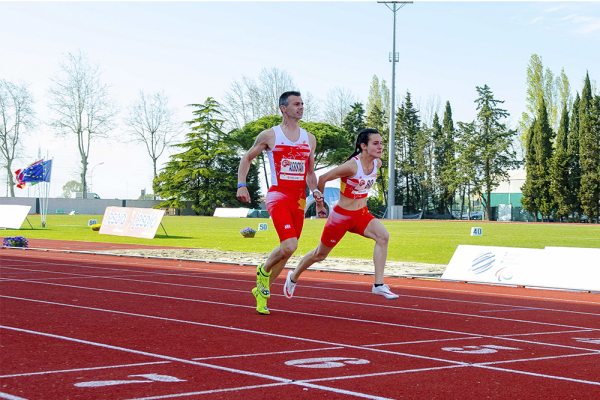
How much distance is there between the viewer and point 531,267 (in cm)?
1183

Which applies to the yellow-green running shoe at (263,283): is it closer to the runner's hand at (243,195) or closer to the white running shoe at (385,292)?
the runner's hand at (243,195)

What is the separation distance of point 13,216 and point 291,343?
29.7 meters

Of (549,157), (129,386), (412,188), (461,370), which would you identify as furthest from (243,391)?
(412,188)

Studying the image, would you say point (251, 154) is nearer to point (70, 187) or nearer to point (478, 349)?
point (478, 349)

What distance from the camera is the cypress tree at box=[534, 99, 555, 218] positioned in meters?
61.0

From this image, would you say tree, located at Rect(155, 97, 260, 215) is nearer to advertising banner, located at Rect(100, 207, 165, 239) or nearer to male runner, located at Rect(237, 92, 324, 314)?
advertising banner, located at Rect(100, 207, 165, 239)

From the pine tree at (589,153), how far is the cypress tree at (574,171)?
760mm

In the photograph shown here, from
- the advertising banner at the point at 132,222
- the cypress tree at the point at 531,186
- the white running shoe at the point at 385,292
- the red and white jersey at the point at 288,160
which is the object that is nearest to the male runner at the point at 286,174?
the red and white jersey at the point at 288,160

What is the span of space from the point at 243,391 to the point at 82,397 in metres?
0.90

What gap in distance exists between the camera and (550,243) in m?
23.8

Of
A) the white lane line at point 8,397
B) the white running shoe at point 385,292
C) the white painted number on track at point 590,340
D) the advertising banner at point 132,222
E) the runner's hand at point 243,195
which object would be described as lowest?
the white painted number on track at point 590,340

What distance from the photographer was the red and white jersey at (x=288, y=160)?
22.9 feet

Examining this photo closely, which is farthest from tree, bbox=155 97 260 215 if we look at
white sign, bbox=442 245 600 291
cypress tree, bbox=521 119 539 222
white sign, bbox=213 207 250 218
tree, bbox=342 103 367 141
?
white sign, bbox=442 245 600 291

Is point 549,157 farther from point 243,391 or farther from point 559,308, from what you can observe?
point 243,391
